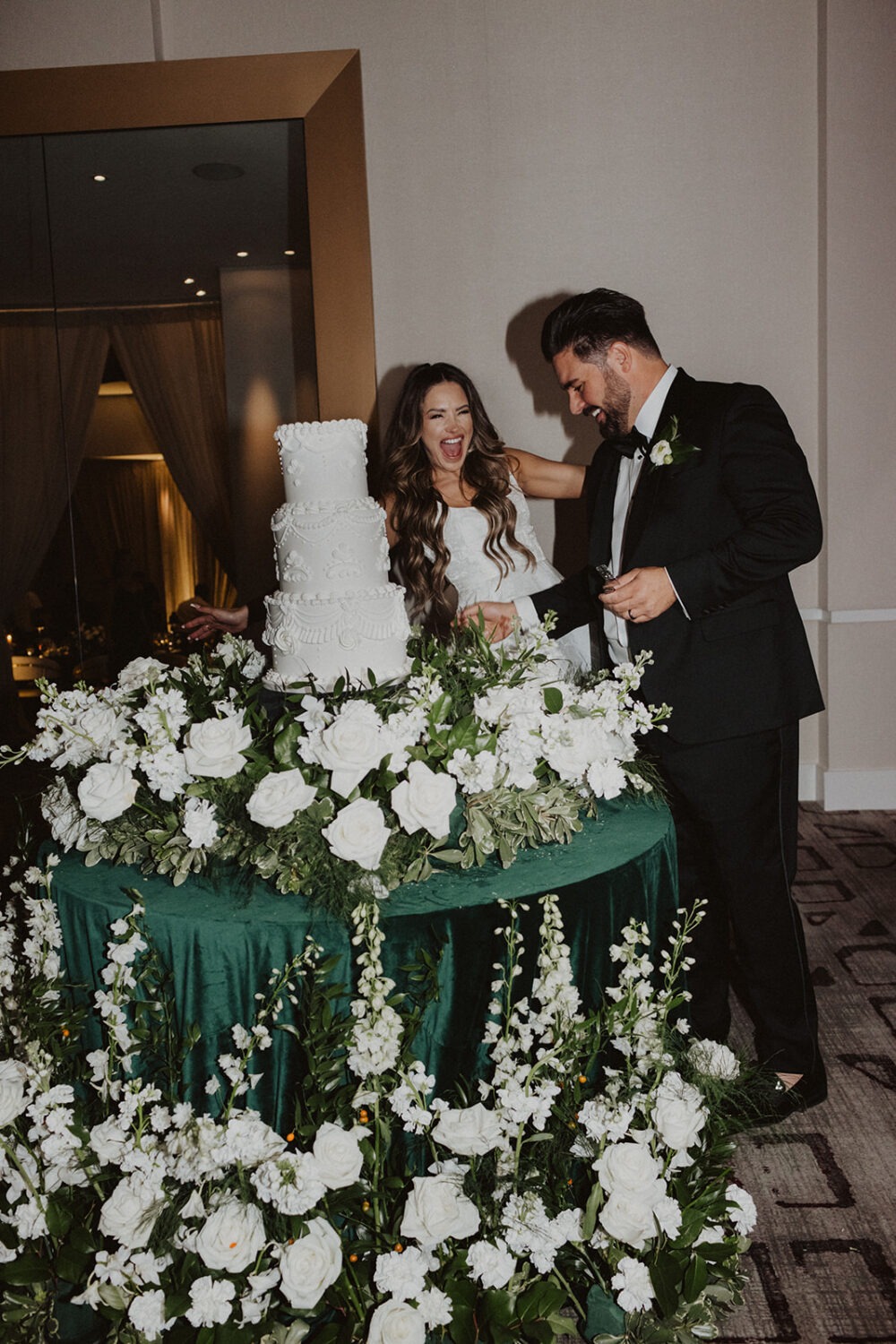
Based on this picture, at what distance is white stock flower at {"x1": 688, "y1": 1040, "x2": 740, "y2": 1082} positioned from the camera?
7.03 feet

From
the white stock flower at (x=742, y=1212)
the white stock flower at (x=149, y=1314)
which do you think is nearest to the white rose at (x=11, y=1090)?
the white stock flower at (x=149, y=1314)

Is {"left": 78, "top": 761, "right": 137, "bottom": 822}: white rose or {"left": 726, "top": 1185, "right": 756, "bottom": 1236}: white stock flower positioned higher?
{"left": 78, "top": 761, "right": 137, "bottom": 822}: white rose

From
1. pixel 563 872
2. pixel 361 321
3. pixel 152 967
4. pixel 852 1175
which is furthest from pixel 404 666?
pixel 361 321

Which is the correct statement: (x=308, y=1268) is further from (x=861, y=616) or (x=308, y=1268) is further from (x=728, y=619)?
(x=861, y=616)

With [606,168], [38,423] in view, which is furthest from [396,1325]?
[606,168]

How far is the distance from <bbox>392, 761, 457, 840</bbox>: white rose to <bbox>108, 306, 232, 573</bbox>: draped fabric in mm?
3538

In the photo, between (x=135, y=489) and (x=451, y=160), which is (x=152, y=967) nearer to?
(x=135, y=489)

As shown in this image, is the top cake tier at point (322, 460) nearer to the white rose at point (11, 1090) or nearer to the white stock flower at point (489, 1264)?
the white rose at point (11, 1090)

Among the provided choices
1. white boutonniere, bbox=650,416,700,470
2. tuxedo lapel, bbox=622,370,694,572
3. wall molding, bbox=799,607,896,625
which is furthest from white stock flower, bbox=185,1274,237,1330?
wall molding, bbox=799,607,896,625

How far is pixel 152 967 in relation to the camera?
178 cm

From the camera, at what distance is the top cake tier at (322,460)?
230 centimetres

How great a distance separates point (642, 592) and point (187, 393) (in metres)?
3.40

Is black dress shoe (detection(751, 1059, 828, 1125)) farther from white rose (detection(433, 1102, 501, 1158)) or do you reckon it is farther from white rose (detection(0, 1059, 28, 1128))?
white rose (detection(0, 1059, 28, 1128))

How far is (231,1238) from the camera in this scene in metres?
1.58
